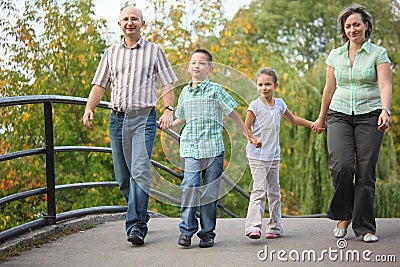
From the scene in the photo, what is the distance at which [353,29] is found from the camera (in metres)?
4.73

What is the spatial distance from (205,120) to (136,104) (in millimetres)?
495

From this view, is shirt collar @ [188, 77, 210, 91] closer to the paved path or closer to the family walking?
the family walking

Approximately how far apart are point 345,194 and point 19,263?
89.7 inches

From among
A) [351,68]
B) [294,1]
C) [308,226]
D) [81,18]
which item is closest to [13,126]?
[81,18]

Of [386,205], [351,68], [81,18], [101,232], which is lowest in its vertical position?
[386,205]

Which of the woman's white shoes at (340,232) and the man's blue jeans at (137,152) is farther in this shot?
the woman's white shoes at (340,232)

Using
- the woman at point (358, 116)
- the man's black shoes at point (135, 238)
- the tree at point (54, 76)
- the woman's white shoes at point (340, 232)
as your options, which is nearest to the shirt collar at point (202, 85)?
the woman at point (358, 116)

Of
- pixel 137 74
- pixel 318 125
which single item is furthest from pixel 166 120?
pixel 318 125

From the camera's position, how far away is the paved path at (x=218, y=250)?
4.21 metres

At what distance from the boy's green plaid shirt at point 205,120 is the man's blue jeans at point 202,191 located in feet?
0.21

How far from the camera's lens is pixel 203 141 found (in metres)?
4.59

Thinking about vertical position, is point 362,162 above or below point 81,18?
below

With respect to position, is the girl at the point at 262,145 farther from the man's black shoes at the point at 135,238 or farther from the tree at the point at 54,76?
the tree at the point at 54,76

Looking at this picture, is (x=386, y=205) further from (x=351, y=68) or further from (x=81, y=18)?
(x=351, y=68)
